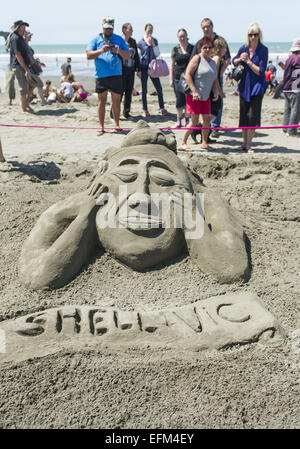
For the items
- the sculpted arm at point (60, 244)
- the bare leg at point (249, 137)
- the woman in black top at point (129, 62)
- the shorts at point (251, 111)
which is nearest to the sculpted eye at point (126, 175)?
the sculpted arm at point (60, 244)

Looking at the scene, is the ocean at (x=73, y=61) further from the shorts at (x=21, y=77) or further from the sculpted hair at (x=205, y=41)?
the sculpted hair at (x=205, y=41)

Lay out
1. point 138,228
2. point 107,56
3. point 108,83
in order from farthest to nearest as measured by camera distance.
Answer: point 108,83
point 107,56
point 138,228

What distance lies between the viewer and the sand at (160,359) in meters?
1.98

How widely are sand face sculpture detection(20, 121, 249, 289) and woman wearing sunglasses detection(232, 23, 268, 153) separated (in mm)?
2911

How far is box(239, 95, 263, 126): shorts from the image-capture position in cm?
559

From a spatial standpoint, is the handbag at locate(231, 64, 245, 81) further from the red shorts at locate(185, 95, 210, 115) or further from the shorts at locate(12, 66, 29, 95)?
the shorts at locate(12, 66, 29, 95)

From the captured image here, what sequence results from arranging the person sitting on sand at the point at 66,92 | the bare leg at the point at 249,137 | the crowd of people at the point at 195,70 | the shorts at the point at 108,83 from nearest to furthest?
1. the crowd of people at the point at 195,70
2. the bare leg at the point at 249,137
3. the shorts at the point at 108,83
4. the person sitting on sand at the point at 66,92

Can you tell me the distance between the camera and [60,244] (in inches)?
110

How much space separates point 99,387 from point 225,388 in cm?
66

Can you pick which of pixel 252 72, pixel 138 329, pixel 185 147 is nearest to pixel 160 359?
pixel 138 329

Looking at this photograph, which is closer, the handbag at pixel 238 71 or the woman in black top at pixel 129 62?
the handbag at pixel 238 71

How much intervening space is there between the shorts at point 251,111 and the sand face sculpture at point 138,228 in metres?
2.94

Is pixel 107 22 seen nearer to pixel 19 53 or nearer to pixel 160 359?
pixel 19 53

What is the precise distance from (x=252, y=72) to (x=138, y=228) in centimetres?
369
